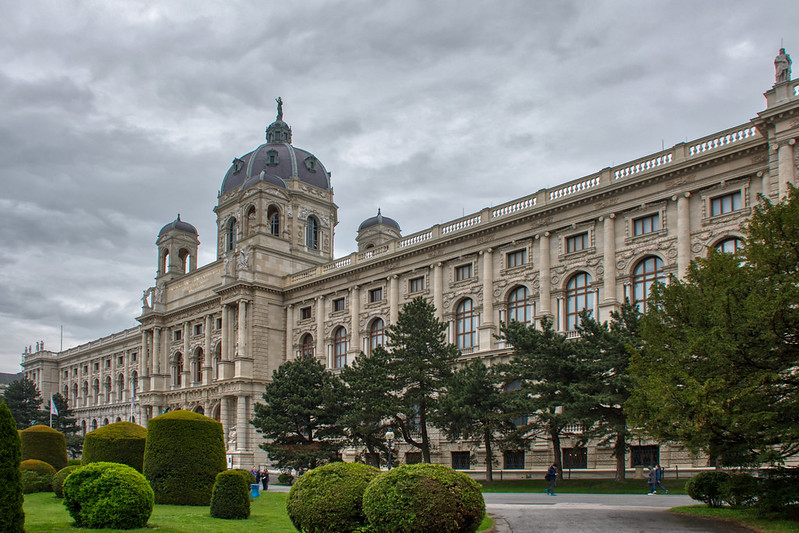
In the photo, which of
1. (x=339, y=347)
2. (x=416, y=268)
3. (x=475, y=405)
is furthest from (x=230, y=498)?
(x=339, y=347)

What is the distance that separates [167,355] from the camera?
3184 inches

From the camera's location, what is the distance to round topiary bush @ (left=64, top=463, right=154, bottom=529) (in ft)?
65.8

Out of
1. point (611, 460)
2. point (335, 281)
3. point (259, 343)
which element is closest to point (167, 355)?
point (259, 343)

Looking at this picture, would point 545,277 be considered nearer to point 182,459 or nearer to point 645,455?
point 645,455

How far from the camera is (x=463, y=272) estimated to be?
53750mm

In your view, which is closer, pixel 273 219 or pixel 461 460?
pixel 461 460

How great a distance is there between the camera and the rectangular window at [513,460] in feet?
151

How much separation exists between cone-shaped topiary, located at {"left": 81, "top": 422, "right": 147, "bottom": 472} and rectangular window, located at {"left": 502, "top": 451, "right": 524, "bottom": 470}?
2215 centimetres

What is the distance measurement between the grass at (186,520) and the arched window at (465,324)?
2468cm

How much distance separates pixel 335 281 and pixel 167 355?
88.0 feet

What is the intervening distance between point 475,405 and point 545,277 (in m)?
11.8

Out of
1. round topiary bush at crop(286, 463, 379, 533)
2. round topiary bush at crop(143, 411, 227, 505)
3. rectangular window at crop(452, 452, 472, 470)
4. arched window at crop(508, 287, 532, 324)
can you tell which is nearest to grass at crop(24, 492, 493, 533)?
round topiary bush at crop(143, 411, 227, 505)

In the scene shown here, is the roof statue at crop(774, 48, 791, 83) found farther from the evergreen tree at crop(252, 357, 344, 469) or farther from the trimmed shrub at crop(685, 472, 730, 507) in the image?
the evergreen tree at crop(252, 357, 344, 469)

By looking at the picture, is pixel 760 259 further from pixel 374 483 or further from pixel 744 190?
pixel 744 190
